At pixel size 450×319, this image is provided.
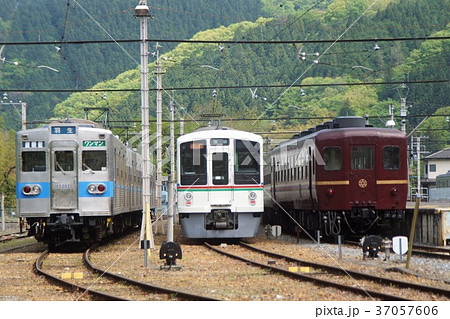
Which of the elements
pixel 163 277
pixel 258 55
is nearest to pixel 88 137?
pixel 163 277

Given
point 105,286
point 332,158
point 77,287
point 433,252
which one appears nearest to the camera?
point 77,287

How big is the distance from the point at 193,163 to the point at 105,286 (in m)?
9.86

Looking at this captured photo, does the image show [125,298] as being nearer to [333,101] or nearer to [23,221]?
[23,221]

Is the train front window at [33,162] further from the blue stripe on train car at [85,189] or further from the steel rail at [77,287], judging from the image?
the steel rail at [77,287]

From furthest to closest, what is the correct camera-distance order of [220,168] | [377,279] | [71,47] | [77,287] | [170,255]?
[71,47]
[220,168]
[170,255]
[377,279]
[77,287]

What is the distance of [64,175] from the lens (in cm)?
2130

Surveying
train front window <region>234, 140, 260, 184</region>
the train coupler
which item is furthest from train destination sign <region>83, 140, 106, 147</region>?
the train coupler

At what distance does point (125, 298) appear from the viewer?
36.7 ft

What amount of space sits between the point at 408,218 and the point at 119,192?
8368mm

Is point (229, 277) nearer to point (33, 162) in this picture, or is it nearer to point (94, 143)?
point (94, 143)

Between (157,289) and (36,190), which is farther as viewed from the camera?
(36,190)

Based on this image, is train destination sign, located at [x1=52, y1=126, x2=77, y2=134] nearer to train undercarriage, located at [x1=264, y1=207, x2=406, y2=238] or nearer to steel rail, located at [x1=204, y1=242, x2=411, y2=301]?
train undercarriage, located at [x1=264, y1=207, x2=406, y2=238]

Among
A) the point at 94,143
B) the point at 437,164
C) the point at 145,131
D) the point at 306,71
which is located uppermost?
the point at 306,71

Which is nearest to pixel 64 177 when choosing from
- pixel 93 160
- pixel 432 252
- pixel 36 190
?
pixel 36 190
